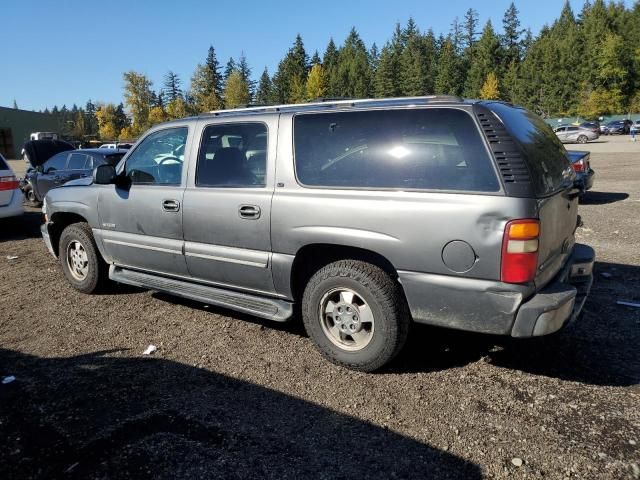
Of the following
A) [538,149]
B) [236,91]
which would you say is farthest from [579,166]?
[236,91]

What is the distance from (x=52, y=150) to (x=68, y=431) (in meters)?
14.6

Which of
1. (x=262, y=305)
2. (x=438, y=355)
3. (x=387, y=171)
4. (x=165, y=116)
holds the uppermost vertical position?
(x=165, y=116)

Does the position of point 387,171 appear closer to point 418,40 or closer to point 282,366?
point 282,366

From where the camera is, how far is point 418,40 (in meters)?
114

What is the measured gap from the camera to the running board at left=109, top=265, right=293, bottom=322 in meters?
4.12

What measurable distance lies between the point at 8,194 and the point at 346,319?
8732mm

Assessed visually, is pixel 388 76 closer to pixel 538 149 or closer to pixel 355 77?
pixel 355 77

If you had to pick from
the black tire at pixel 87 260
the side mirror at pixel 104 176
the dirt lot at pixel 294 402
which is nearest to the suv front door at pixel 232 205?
the dirt lot at pixel 294 402

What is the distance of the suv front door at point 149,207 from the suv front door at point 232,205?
0.19 m

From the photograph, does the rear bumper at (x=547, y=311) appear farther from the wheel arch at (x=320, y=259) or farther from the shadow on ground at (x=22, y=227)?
the shadow on ground at (x=22, y=227)

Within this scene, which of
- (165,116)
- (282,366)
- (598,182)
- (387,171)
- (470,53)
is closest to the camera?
(387,171)

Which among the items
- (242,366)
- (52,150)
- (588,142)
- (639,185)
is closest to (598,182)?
(639,185)

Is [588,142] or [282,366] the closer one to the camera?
[282,366]

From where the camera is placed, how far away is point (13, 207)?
981 cm
